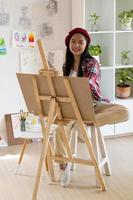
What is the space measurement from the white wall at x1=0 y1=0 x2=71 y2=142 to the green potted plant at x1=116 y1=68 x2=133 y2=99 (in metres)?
0.75

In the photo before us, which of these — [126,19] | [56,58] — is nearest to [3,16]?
[56,58]

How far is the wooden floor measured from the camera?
2934 millimetres

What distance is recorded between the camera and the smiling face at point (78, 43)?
123 inches

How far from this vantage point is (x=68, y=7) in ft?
13.7

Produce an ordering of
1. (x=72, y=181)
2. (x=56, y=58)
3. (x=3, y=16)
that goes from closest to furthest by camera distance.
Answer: (x=72, y=181) → (x=3, y=16) → (x=56, y=58)

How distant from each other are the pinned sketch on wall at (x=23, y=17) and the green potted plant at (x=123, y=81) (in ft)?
3.95

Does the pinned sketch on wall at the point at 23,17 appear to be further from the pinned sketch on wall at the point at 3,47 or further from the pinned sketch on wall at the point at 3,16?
the pinned sketch on wall at the point at 3,47

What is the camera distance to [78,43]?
10.3ft

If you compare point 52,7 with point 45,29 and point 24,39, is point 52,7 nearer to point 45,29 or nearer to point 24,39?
point 45,29

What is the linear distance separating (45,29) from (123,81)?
108cm

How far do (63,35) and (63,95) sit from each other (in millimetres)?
1561

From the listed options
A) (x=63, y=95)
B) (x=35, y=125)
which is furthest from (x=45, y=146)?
(x=35, y=125)

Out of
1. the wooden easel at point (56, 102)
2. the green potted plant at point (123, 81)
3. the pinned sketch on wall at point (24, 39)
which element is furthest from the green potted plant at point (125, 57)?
the wooden easel at point (56, 102)

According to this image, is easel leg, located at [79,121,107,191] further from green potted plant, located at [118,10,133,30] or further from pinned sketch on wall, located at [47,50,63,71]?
green potted plant, located at [118,10,133,30]
